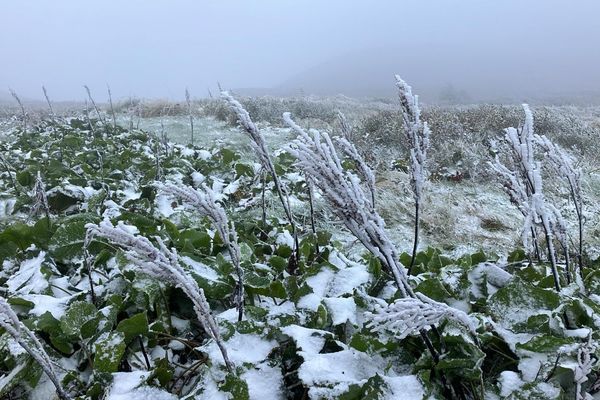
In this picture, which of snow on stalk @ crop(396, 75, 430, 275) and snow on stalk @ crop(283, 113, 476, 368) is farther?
snow on stalk @ crop(396, 75, 430, 275)

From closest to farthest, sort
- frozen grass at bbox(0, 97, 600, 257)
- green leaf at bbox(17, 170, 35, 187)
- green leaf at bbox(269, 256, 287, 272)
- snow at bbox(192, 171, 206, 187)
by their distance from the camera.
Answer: green leaf at bbox(269, 256, 287, 272), green leaf at bbox(17, 170, 35, 187), snow at bbox(192, 171, 206, 187), frozen grass at bbox(0, 97, 600, 257)

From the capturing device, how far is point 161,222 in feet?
7.46

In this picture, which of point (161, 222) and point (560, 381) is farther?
point (161, 222)

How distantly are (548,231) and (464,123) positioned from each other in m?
8.05

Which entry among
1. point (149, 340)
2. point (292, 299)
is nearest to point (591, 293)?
point (292, 299)

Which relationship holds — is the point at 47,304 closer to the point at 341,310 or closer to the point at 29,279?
the point at 29,279

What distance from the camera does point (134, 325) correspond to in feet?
4.33

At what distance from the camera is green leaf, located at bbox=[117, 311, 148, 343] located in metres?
1.31

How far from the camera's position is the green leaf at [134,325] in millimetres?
1312

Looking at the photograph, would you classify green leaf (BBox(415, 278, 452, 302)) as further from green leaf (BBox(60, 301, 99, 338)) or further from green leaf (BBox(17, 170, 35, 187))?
green leaf (BBox(17, 170, 35, 187))

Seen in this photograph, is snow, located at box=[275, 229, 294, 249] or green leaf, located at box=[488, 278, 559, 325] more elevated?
green leaf, located at box=[488, 278, 559, 325]

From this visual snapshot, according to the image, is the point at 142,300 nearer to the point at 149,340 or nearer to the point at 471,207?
the point at 149,340

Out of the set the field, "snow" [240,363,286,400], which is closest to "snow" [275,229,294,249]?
the field

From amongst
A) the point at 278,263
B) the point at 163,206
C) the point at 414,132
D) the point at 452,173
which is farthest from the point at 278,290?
the point at 452,173
